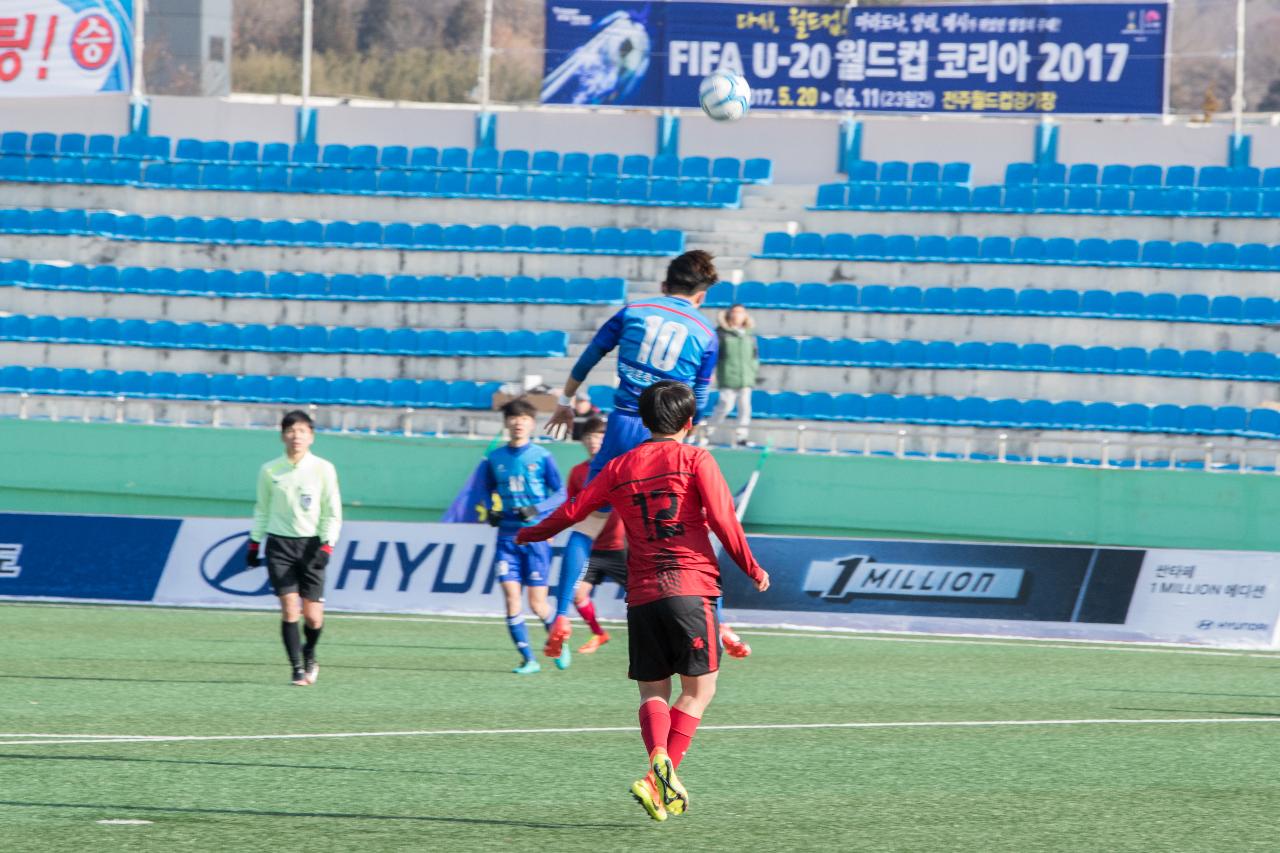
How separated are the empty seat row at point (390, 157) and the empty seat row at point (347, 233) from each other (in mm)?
1342

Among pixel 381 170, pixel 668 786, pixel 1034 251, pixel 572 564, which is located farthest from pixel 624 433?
pixel 381 170

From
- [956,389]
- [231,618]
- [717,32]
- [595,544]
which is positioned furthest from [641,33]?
[595,544]

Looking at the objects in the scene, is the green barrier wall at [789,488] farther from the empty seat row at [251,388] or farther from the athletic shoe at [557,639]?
the athletic shoe at [557,639]

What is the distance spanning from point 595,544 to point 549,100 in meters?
15.0

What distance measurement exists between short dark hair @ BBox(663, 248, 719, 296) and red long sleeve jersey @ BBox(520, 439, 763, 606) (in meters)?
1.88

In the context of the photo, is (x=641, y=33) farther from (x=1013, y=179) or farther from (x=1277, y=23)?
(x=1277, y=23)

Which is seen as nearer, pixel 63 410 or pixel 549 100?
pixel 63 410

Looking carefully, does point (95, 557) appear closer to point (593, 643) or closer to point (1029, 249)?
point (593, 643)

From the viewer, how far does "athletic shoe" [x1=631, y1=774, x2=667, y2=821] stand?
6.20 meters

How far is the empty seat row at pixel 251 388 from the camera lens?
23.5 metres

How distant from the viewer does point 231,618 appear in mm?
15711

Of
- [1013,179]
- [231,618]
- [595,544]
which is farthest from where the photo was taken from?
[1013,179]

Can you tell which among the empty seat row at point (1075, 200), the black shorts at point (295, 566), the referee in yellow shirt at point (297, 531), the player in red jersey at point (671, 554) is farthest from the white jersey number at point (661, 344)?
the empty seat row at point (1075, 200)

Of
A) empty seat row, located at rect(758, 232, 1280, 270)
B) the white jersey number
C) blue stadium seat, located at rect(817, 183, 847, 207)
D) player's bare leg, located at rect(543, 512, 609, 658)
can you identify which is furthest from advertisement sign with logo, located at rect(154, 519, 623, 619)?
blue stadium seat, located at rect(817, 183, 847, 207)
